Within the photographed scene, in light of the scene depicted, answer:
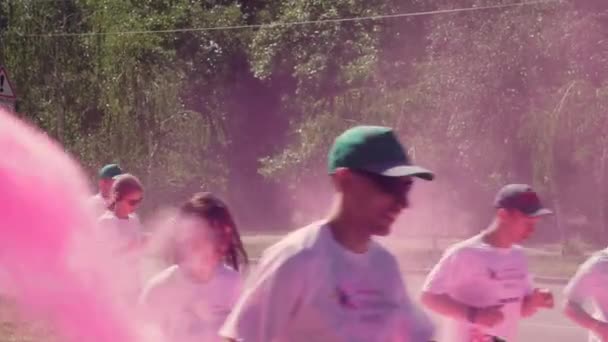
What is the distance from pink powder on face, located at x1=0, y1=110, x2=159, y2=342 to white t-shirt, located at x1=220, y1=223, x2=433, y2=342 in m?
1.35

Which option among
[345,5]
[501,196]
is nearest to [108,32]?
[345,5]

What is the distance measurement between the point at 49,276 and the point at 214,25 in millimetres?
34513

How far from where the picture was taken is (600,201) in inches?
973

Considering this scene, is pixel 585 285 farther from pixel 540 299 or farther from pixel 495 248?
pixel 495 248

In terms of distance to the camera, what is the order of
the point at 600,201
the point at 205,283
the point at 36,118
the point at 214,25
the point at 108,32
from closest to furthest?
the point at 205,283 → the point at 600,201 → the point at 36,118 → the point at 108,32 → the point at 214,25

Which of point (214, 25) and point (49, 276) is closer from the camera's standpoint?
point (49, 276)

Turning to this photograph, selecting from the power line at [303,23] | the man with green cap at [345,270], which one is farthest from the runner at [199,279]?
the power line at [303,23]

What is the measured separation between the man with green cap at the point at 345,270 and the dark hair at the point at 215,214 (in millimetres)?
2275

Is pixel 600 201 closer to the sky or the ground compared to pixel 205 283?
closer to the ground

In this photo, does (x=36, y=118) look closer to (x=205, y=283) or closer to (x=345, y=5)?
(x=345, y=5)

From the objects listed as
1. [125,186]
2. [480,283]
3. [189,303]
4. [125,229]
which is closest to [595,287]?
[480,283]

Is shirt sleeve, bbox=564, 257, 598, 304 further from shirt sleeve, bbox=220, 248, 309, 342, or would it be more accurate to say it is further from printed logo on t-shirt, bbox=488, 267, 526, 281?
shirt sleeve, bbox=220, 248, 309, 342

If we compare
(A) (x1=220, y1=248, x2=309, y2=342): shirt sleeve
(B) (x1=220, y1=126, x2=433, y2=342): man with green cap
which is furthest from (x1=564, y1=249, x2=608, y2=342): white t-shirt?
(A) (x1=220, y1=248, x2=309, y2=342): shirt sleeve

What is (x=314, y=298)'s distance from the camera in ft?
11.4
